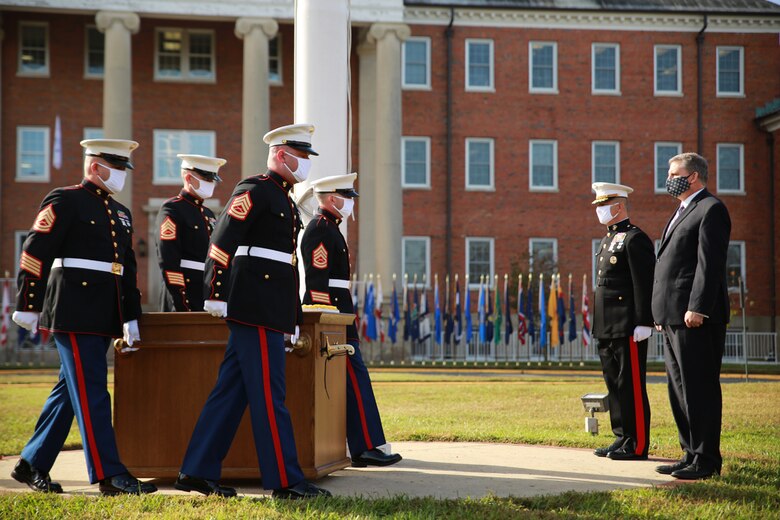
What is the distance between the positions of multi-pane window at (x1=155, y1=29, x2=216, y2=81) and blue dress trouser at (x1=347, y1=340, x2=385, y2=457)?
3374 cm

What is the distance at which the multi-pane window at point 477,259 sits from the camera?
41.8 metres

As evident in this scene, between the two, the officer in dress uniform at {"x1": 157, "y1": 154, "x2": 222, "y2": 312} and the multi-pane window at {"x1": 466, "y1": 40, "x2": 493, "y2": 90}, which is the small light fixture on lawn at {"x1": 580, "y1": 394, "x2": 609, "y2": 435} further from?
the multi-pane window at {"x1": 466, "y1": 40, "x2": 493, "y2": 90}

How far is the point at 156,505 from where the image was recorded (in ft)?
21.8

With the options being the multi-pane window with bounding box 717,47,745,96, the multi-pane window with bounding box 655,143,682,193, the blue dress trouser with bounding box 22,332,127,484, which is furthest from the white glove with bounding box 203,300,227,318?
the multi-pane window with bounding box 717,47,745,96

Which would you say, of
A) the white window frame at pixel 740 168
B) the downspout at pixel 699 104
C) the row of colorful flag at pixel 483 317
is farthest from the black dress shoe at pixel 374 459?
the white window frame at pixel 740 168

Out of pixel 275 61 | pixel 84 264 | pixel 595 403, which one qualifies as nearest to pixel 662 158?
pixel 275 61

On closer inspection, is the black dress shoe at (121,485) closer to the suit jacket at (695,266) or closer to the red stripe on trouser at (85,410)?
the red stripe on trouser at (85,410)

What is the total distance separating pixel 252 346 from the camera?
274 inches

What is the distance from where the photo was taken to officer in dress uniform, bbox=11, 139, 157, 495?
718cm

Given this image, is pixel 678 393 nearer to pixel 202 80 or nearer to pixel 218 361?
pixel 218 361

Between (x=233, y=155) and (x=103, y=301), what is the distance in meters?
34.0

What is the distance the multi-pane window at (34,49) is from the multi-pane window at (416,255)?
15649 millimetres

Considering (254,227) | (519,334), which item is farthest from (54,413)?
(519,334)

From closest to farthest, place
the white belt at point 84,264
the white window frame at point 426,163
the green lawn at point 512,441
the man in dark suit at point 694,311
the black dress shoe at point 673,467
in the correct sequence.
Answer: the green lawn at point 512,441 → the white belt at point 84,264 → the man in dark suit at point 694,311 → the black dress shoe at point 673,467 → the white window frame at point 426,163
